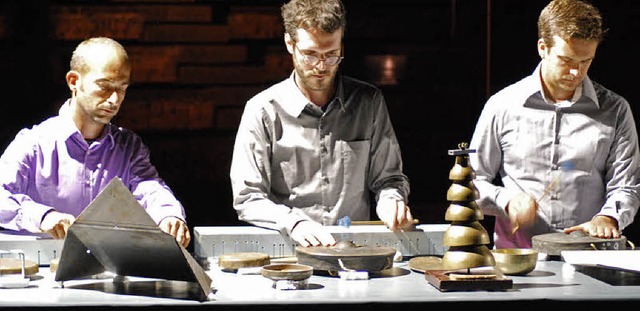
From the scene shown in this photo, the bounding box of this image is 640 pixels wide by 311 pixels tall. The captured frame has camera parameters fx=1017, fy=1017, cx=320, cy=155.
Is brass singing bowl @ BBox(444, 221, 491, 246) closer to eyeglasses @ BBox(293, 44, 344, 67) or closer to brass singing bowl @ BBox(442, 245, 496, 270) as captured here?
brass singing bowl @ BBox(442, 245, 496, 270)

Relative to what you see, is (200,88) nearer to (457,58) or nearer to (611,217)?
(457,58)

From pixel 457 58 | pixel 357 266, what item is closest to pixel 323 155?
pixel 357 266

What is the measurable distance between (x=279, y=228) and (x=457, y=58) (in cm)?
261

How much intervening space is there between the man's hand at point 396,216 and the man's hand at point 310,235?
0.26 m

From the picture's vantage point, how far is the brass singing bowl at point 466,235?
3258 mm

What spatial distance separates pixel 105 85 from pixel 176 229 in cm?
68

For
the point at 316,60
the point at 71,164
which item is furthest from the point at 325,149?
the point at 71,164

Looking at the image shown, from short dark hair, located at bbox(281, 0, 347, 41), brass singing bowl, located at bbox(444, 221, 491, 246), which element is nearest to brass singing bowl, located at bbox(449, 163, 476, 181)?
brass singing bowl, located at bbox(444, 221, 491, 246)

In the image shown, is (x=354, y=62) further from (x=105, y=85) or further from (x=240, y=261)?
(x=240, y=261)

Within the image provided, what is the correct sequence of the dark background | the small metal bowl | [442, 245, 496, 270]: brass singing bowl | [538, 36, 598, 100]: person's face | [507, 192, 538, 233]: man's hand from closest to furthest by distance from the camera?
the small metal bowl < [442, 245, 496, 270]: brass singing bowl < [507, 192, 538, 233]: man's hand < [538, 36, 598, 100]: person's face < the dark background

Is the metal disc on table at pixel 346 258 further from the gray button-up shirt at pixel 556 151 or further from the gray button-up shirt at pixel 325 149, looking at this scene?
the gray button-up shirt at pixel 556 151

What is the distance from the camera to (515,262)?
340cm

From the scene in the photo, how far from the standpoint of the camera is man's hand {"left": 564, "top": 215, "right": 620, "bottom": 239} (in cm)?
384

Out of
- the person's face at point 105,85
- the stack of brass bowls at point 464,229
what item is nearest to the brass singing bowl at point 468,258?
the stack of brass bowls at point 464,229
